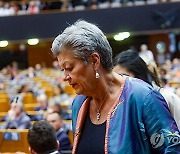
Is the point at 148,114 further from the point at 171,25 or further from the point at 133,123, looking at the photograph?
the point at 171,25

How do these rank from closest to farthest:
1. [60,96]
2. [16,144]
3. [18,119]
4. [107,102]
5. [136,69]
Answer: [107,102] → [136,69] → [16,144] → [18,119] → [60,96]

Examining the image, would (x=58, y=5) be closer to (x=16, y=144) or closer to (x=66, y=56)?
(x=16, y=144)

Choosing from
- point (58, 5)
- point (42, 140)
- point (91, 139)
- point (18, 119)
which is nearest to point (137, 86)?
point (91, 139)

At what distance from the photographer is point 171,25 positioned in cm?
1828

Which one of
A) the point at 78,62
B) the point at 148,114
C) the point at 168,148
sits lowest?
the point at 168,148

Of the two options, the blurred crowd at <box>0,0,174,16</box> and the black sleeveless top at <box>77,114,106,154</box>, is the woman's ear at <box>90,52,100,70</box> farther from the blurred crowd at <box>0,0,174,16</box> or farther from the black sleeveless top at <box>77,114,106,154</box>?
the blurred crowd at <box>0,0,174,16</box>

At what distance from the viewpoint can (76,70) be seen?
1.88 metres

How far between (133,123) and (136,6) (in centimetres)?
1654

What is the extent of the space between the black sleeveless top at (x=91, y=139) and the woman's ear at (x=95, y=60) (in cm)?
22

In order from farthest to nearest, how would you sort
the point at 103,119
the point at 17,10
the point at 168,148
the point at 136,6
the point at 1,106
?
the point at 17,10, the point at 136,6, the point at 1,106, the point at 103,119, the point at 168,148

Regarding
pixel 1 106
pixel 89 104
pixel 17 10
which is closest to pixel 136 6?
pixel 17 10

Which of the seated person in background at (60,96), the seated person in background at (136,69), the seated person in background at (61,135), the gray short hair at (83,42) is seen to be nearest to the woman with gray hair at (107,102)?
the gray short hair at (83,42)

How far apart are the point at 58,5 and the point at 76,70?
18.4 metres

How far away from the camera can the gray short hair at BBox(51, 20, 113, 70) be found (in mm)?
1877
